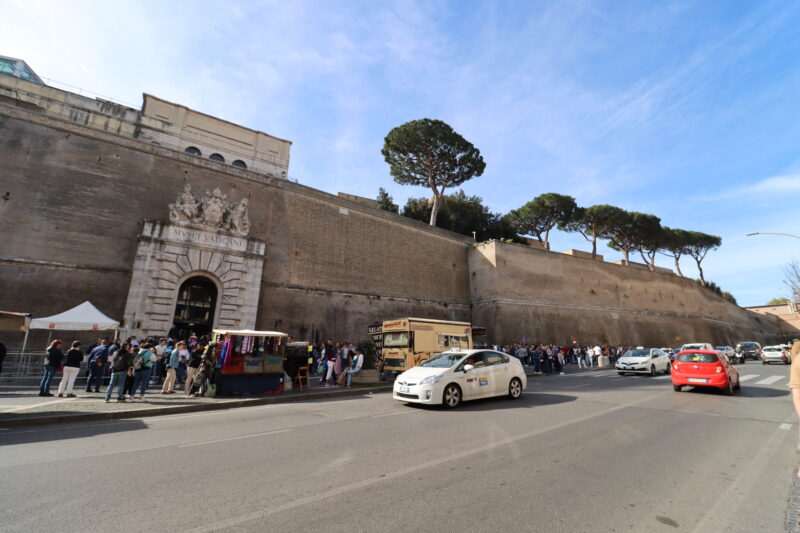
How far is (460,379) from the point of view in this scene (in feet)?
28.1

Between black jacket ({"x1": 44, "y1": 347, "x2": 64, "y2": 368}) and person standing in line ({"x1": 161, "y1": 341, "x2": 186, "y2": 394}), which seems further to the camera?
person standing in line ({"x1": 161, "y1": 341, "x2": 186, "y2": 394})

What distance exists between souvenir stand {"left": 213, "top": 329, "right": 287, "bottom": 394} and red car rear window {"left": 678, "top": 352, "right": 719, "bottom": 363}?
12799mm

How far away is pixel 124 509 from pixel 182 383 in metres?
11.1

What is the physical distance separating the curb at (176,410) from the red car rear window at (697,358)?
960 cm

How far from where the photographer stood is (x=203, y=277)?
62.0 feet

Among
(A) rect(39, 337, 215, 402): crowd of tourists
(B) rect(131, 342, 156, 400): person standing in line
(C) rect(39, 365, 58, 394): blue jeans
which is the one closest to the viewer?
(A) rect(39, 337, 215, 402): crowd of tourists

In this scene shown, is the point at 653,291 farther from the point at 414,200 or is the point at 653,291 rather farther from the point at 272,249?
the point at 272,249

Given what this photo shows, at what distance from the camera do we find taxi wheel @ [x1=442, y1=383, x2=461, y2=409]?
326 inches

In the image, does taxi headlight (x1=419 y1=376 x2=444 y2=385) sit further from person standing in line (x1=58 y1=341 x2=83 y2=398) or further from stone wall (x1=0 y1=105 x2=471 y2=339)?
stone wall (x1=0 y1=105 x2=471 y2=339)

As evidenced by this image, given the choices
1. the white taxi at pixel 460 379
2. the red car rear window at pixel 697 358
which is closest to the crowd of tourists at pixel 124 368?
the white taxi at pixel 460 379

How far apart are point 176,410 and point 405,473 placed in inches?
276

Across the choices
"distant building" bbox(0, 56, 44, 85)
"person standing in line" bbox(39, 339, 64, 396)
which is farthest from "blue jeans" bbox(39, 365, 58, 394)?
"distant building" bbox(0, 56, 44, 85)

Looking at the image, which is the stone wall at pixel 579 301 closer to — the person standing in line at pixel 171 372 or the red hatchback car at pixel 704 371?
the red hatchback car at pixel 704 371

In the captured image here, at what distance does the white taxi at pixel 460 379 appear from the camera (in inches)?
321
